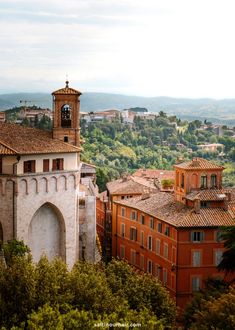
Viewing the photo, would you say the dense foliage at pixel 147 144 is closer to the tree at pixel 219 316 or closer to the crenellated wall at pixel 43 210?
the crenellated wall at pixel 43 210

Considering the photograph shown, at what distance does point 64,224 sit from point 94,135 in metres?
84.7

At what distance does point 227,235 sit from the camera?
30719 mm

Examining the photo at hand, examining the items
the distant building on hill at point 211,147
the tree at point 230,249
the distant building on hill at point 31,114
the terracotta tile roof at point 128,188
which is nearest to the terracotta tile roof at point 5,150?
the tree at point 230,249

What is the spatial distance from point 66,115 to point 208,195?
409 inches

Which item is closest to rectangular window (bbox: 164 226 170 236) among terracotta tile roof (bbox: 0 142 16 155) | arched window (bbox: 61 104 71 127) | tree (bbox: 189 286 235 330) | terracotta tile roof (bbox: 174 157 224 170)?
terracotta tile roof (bbox: 174 157 224 170)

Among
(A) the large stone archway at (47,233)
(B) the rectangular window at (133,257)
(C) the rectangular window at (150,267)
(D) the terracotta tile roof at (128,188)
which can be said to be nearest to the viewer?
(A) the large stone archway at (47,233)

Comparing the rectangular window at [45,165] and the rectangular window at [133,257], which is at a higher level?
the rectangular window at [45,165]

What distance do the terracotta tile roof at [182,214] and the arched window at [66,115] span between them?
27.6 ft

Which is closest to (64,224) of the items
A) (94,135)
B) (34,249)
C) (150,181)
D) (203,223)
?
(34,249)

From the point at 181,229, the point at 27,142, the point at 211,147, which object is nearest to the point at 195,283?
the point at 181,229

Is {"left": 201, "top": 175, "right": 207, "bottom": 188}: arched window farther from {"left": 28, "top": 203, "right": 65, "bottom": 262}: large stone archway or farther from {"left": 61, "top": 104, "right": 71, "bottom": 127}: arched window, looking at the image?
{"left": 28, "top": 203, "right": 65, "bottom": 262}: large stone archway

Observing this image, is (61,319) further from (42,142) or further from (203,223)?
(203,223)

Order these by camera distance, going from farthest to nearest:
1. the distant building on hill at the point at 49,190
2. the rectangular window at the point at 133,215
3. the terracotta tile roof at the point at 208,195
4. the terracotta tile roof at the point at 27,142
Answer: the rectangular window at the point at 133,215 → the terracotta tile roof at the point at 208,195 → the terracotta tile roof at the point at 27,142 → the distant building on hill at the point at 49,190

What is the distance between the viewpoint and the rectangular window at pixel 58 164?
3662 centimetres
